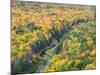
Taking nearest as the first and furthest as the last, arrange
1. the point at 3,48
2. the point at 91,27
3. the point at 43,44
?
the point at 3,48
the point at 43,44
the point at 91,27

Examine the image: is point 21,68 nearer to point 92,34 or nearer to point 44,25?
point 44,25

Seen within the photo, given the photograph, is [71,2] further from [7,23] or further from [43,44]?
[7,23]

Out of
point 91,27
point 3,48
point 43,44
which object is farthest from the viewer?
point 91,27

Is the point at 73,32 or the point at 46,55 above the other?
the point at 73,32

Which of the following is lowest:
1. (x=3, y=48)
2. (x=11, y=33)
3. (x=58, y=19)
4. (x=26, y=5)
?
(x=3, y=48)

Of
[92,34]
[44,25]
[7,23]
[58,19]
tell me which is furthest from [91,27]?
[7,23]
